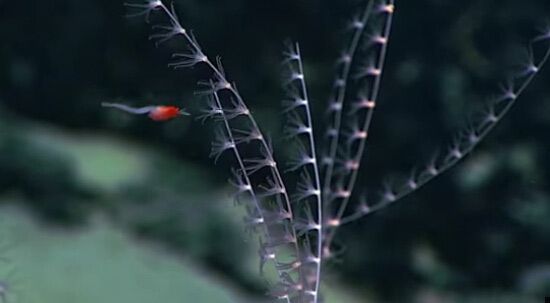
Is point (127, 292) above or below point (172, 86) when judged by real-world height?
below

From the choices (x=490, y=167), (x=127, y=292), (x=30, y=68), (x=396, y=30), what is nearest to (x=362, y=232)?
(x=490, y=167)

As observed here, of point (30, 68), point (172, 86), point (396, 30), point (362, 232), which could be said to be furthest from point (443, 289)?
point (30, 68)

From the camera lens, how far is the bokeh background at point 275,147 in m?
4.77

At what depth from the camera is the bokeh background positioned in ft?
15.6

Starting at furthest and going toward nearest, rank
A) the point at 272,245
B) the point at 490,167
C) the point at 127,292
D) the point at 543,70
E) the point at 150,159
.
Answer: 1. the point at 150,159
2. the point at 490,167
3. the point at 543,70
4. the point at 127,292
5. the point at 272,245

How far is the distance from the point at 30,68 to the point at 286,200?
3.68 m

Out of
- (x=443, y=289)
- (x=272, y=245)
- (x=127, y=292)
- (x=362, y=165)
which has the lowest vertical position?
(x=272, y=245)

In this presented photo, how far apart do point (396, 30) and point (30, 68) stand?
1853mm

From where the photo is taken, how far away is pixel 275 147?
4867 millimetres

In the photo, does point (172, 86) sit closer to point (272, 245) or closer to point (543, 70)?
point (543, 70)

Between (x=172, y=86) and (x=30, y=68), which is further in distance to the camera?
(x=30, y=68)

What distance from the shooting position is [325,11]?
4.99m

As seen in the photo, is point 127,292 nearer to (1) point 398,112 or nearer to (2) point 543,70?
(1) point 398,112

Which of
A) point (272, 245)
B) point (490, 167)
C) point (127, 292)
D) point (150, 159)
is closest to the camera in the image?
point (272, 245)
